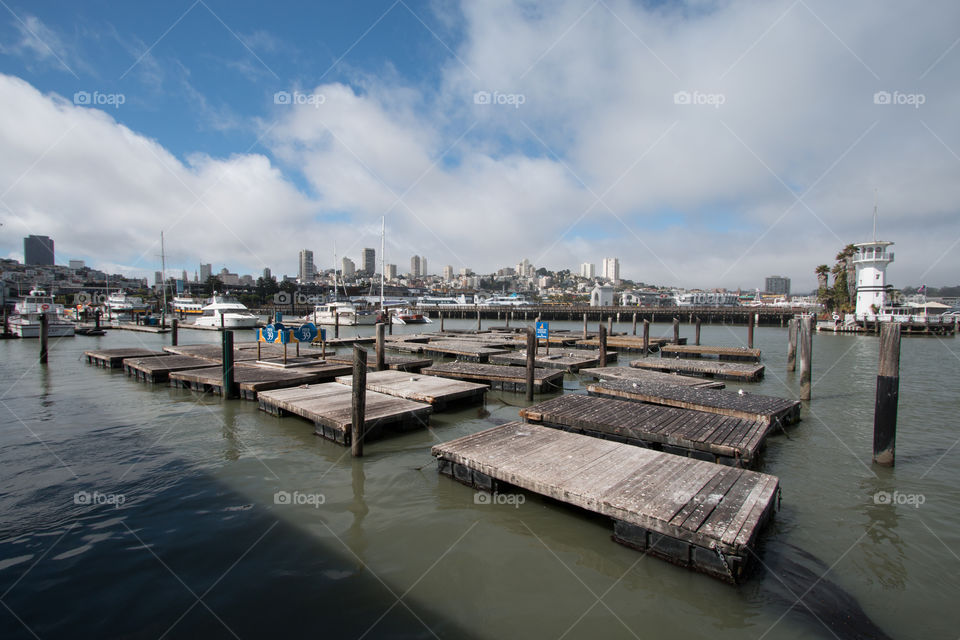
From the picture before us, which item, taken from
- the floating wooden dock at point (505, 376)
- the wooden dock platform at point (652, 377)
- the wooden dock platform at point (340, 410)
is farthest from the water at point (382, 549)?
the floating wooden dock at point (505, 376)

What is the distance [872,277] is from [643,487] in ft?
188

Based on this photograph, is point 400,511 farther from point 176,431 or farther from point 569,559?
point 176,431

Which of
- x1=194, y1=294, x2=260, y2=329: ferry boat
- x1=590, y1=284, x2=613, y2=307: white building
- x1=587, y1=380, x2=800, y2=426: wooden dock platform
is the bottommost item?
x1=587, y1=380, x2=800, y2=426: wooden dock platform

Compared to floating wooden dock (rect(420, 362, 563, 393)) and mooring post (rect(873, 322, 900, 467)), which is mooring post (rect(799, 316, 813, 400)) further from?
floating wooden dock (rect(420, 362, 563, 393))

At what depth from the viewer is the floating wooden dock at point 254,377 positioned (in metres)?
13.2

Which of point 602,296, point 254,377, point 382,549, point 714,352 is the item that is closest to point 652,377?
point 714,352

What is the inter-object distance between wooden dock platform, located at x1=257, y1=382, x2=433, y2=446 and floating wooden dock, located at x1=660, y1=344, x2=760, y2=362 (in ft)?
63.9

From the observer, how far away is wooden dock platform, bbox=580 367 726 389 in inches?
570

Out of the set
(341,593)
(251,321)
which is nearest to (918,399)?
(341,593)

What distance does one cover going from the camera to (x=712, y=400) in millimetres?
11125

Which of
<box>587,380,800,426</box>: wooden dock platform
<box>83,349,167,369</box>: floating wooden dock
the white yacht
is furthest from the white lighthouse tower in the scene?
<box>83,349,167,369</box>: floating wooden dock

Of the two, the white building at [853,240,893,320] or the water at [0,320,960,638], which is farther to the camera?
the white building at [853,240,893,320]

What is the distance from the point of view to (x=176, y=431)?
10.2 metres

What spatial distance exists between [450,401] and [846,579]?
377 inches
